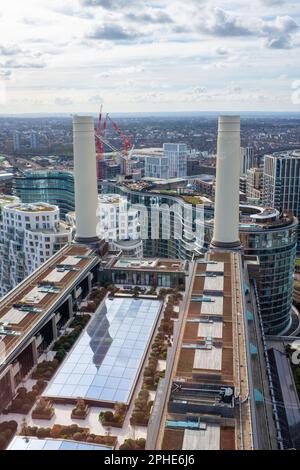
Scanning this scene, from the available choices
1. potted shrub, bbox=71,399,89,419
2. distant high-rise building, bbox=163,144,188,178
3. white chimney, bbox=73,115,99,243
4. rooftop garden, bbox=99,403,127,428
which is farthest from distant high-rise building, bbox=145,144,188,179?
rooftop garden, bbox=99,403,127,428

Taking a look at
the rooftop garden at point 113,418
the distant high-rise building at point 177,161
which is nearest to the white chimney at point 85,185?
the rooftop garden at point 113,418

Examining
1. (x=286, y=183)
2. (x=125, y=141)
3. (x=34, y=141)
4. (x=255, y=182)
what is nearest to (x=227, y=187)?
(x=286, y=183)

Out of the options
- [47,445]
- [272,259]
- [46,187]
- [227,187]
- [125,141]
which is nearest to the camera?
[47,445]

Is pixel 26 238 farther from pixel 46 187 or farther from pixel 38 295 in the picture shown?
pixel 46 187

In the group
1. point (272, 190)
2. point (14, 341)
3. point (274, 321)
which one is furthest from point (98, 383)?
point (272, 190)

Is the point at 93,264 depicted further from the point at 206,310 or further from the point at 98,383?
the point at 98,383

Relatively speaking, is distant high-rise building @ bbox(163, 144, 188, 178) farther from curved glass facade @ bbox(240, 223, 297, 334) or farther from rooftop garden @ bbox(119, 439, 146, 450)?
rooftop garden @ bbox(119, 439, 146, 450)

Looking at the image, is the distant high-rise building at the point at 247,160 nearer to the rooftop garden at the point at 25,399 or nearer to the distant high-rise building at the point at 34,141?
the distant high-rise building at the point at 34,141
